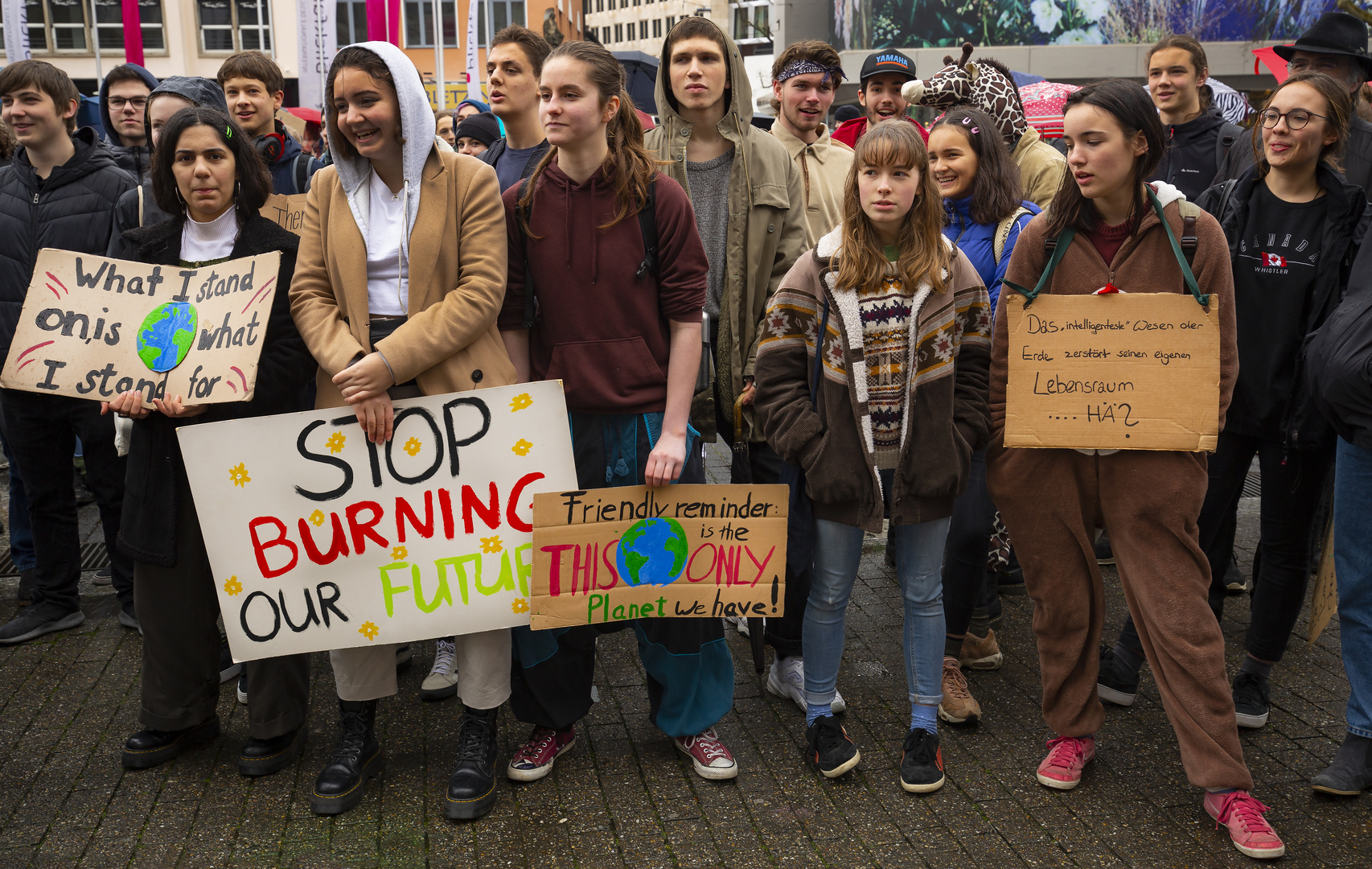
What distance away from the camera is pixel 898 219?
10.5 ft

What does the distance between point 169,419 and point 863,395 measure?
219 centimetres

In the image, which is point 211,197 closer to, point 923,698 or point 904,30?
point 923,698

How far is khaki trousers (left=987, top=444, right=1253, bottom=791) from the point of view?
3.07 meters

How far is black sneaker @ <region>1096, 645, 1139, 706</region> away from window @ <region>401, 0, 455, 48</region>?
48.2 metres

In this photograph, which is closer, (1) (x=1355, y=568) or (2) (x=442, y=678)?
(1) (x=1355, y=568)

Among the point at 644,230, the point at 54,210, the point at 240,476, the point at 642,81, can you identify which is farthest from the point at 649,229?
the point at 642,81

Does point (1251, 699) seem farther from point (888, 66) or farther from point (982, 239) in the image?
point (888, 66)

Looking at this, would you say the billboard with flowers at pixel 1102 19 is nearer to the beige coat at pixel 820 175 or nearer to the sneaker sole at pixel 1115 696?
the beige coat at pixel 820 175

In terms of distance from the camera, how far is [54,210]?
443 cm

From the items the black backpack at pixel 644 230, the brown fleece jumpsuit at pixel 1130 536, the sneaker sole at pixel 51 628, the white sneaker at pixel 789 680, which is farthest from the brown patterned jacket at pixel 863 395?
the sneaker sole at pixel 51 628

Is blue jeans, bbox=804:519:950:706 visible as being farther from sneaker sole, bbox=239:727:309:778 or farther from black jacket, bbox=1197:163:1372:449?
sneaker sole, bbox=239:727:309:778

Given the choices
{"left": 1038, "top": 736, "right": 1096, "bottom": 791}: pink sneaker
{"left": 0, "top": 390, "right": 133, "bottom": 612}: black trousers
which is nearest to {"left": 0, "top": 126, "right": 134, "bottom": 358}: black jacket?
{"left": 0, "top": 390, "right": 133, "bottom": 612}: black trousers

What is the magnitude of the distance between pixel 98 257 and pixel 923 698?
9.94ft

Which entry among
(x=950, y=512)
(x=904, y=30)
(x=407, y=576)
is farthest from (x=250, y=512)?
(x=904, y=30)
